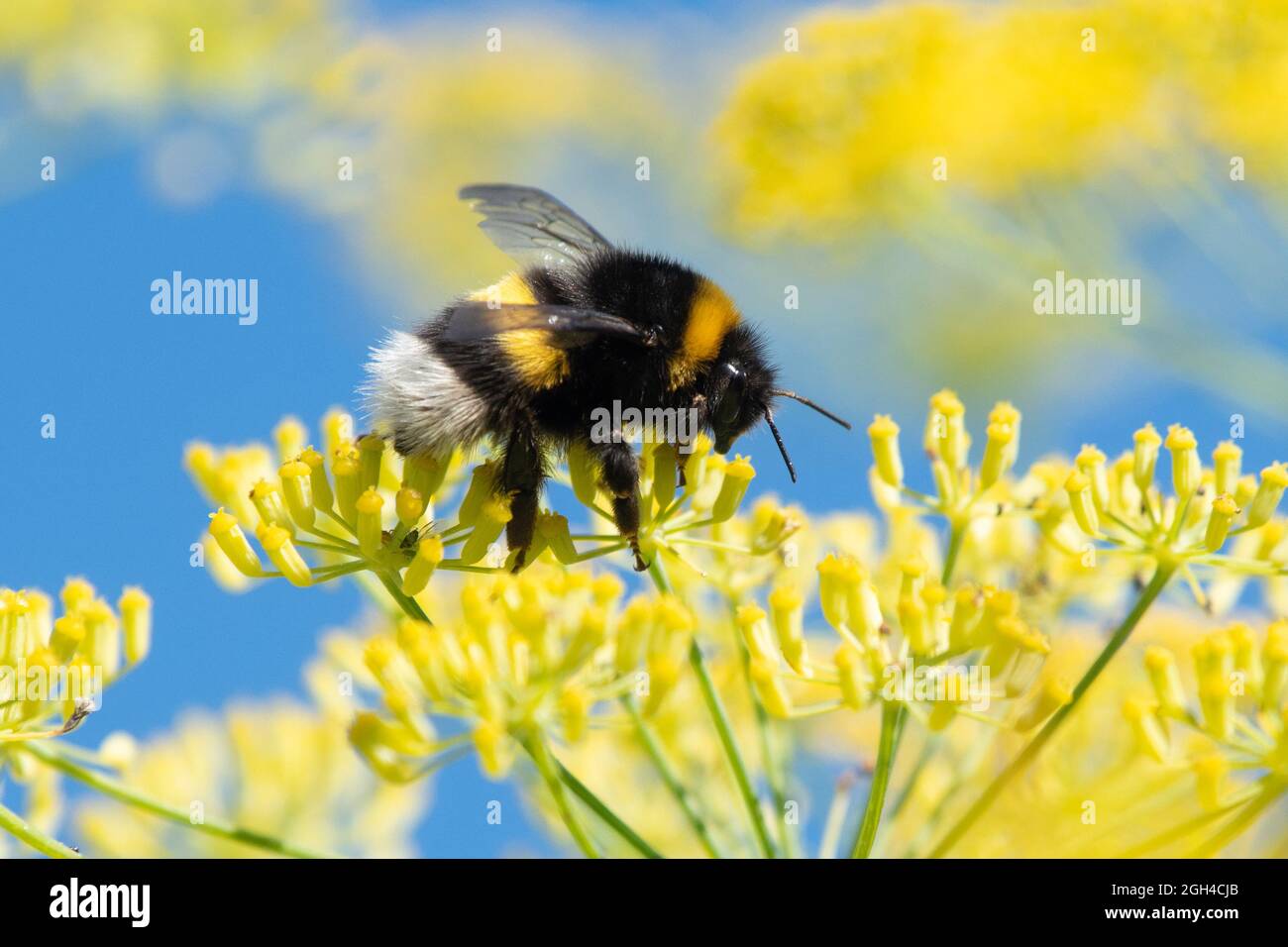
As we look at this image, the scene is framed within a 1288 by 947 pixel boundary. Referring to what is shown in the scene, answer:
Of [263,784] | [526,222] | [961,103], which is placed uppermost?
[961,103]

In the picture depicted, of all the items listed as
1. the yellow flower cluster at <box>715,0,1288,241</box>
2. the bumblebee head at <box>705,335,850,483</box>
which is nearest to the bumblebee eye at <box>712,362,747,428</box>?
the bumblebee head at <box>705,335,850,483</box>

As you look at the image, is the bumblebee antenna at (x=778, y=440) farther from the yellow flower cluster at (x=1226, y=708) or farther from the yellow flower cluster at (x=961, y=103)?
the yellow flower cluster at (x=961, y=103)

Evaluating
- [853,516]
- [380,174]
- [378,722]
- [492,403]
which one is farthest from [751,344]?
[380,174]

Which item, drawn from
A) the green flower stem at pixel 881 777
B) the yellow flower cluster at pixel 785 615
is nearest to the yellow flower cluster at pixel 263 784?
the yellow flower cluster at pixel 785 615

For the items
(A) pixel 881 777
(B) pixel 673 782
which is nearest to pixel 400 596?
(B) pixel 673 782

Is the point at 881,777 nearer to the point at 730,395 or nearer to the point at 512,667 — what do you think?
the point at 512,667
